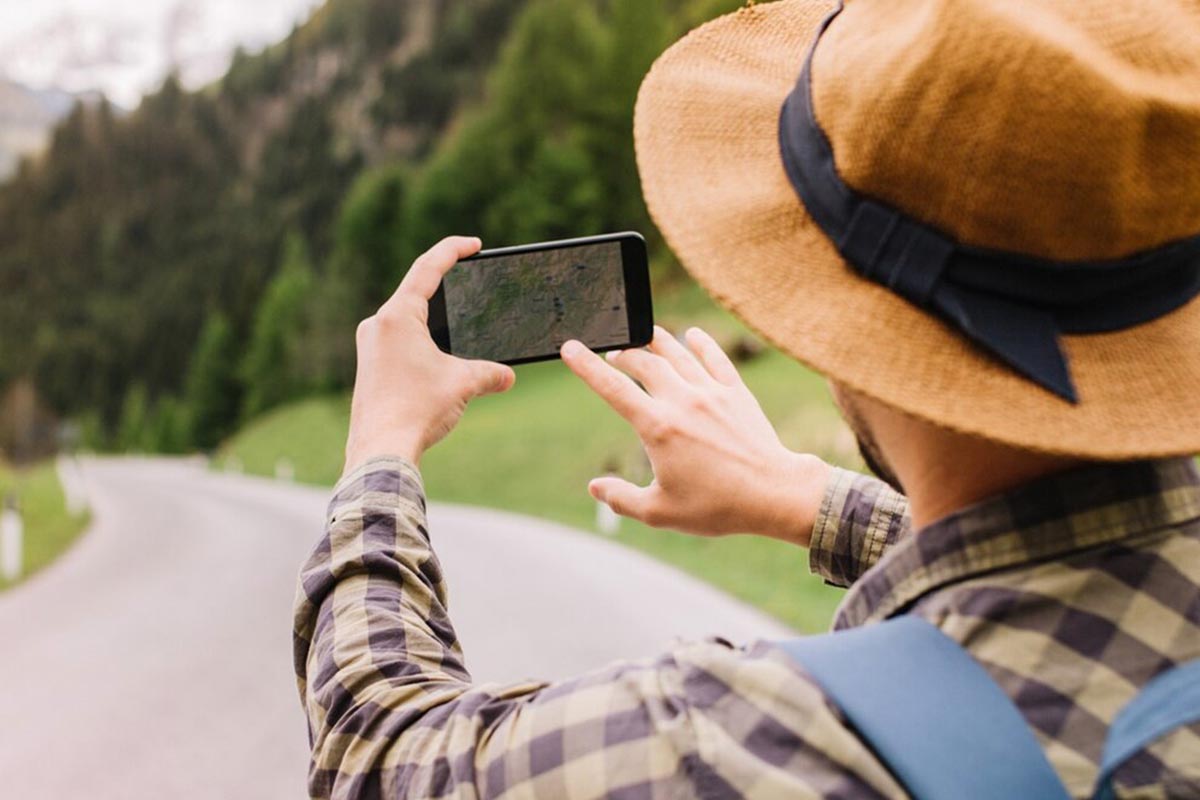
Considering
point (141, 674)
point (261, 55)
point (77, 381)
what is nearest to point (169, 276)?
point (77, 381)

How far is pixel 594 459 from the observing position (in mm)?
17672

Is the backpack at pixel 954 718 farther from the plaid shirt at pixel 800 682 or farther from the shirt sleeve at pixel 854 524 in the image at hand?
the shirt sleeve at pixel 854 524

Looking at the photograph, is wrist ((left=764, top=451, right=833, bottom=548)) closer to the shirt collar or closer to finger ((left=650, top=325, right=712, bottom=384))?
finger ((left=650, top=325, right=712, bottom=384))

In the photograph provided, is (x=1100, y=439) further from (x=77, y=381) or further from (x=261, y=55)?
(x=261, y=55)

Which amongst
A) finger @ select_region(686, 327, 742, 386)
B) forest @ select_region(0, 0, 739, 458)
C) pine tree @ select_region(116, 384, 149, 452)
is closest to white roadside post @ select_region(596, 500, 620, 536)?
forest @ select_region(0, 0, 739, 458)

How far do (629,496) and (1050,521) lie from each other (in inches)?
20.9

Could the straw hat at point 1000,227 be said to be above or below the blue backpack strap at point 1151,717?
above

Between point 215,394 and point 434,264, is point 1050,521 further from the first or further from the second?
point 215,394

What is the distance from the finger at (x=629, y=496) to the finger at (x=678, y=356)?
0.15 m

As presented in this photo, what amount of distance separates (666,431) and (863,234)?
38 centimetres

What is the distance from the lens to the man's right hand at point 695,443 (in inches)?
50.6

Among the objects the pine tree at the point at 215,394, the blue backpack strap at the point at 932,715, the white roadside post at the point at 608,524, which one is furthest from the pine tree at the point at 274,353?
the blue backpack strap at the point at 932,715

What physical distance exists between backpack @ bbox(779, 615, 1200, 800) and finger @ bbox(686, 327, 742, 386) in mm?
587

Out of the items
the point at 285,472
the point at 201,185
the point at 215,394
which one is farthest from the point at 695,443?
the point at 201,185
